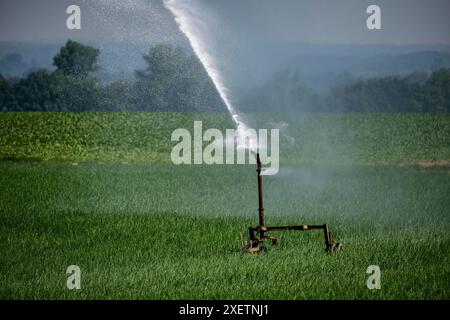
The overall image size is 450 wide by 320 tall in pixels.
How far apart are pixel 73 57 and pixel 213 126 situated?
3070 centimetres

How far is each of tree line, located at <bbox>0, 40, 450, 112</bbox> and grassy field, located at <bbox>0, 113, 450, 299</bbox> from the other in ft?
42.0

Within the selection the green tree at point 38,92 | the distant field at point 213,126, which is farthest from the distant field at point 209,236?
the green tree at point 38,92

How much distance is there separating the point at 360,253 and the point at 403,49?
11516cm

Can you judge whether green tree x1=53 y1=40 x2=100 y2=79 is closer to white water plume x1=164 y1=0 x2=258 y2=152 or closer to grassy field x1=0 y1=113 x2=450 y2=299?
grassy field x1=0 y1=113 x2=450 y2=299

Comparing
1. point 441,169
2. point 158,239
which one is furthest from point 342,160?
point 158,239

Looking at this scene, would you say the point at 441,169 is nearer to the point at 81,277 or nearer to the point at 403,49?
the point at 81,277

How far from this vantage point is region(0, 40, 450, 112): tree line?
48.9 metres

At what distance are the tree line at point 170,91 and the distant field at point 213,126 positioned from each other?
95.2 inches

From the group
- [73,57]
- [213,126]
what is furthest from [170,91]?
[73,57]

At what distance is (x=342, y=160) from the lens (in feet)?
122

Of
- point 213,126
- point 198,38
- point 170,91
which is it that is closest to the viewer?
point 198,38

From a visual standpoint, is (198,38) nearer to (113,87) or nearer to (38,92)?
(113,87)

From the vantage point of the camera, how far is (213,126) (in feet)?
157

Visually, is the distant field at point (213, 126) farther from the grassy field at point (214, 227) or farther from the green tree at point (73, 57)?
the green tree at point (73, 57)
